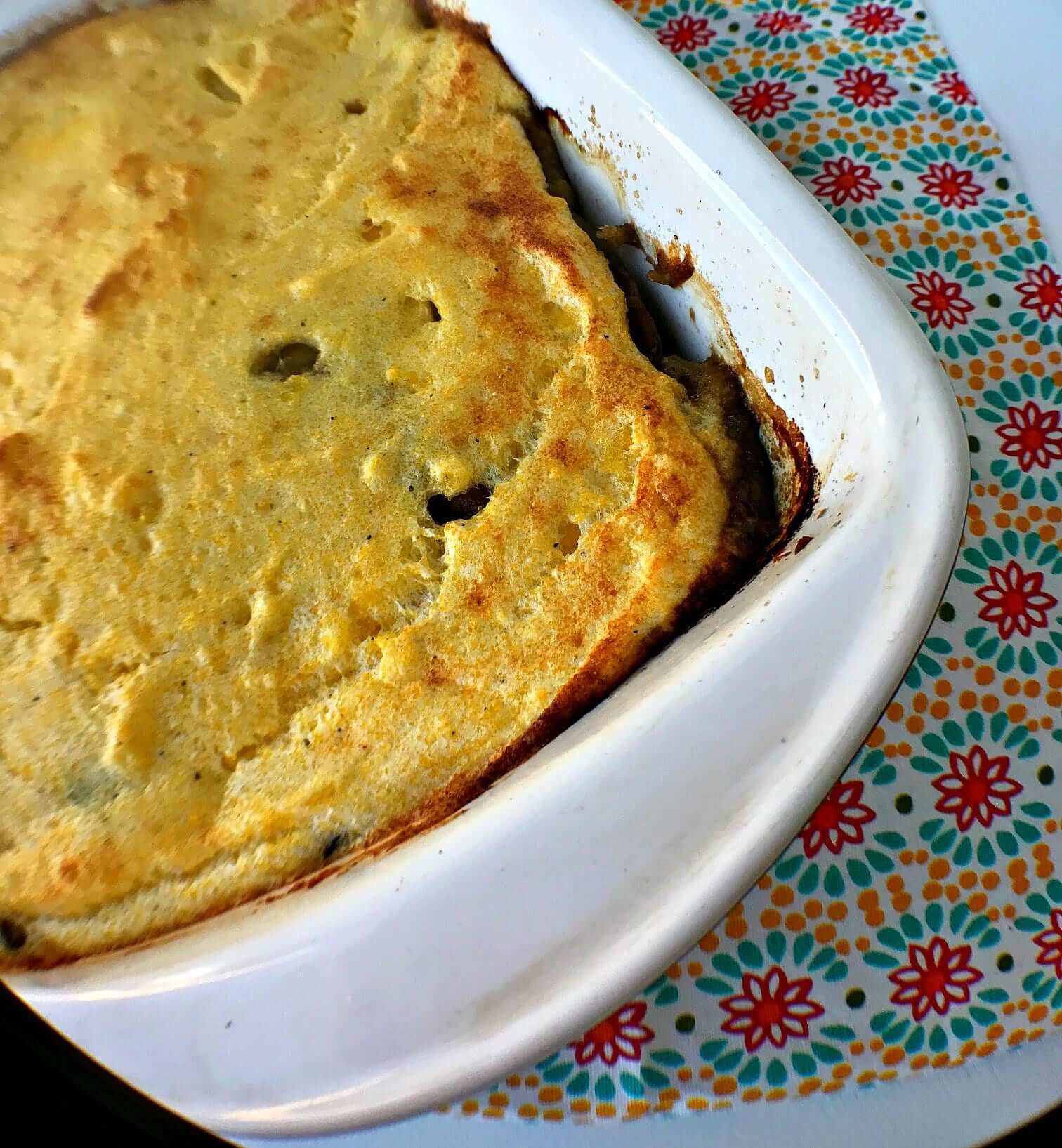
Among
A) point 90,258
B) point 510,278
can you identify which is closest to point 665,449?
point 510,278

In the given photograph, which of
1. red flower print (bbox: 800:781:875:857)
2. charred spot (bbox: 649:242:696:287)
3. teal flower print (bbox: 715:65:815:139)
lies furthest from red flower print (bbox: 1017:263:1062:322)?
red flower print (bbox: 800:781:875:857)

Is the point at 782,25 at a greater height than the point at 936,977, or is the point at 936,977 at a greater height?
the point at 782,25

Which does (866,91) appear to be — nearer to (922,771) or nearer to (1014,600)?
(1014,600)

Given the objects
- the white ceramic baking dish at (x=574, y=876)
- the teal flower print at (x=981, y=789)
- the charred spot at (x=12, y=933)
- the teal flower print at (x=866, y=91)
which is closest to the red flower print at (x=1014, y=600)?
the teal flower print at (x=981, y=789)

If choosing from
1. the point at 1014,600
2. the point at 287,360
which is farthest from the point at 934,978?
the point at 287,360

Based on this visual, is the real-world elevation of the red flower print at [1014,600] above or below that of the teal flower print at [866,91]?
below

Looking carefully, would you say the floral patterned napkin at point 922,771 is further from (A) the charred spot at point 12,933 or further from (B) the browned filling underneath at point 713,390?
(A) the charred spot at point 12,933

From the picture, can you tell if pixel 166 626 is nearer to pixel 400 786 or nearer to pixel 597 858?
pixel 400 786
